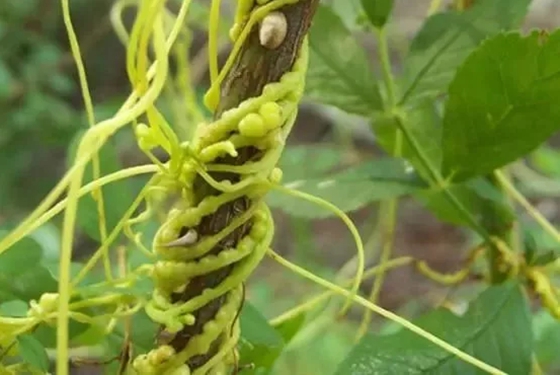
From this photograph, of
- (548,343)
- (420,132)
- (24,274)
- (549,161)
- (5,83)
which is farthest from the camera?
(5,83)

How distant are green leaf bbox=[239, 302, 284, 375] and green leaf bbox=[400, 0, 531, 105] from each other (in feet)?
0.48

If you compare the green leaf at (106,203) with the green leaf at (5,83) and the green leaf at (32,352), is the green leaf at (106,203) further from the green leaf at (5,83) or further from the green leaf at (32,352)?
the green leaf at (5,83)

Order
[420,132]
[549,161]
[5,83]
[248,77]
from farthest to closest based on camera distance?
[5,83]
[549,161]
[420,132]
[248,77]

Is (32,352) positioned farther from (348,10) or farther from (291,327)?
(348,10)

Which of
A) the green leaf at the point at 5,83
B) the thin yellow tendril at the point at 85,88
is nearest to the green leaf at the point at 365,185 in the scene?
the thin yellow tendril at the point at 85,88

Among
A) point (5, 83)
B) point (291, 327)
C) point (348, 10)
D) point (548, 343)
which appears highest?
point (348, 10)

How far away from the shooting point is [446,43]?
51 cm

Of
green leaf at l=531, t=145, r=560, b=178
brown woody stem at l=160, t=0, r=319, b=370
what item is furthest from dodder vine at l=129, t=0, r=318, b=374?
green leaf at l=531, t=145, r=560, b=178

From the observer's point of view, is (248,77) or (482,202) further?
(482,202)

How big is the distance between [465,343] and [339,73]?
0.50 ft

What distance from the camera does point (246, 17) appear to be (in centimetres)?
35

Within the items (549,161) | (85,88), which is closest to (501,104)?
Result: (85,88)

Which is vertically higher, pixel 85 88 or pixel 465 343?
pixel 85 88

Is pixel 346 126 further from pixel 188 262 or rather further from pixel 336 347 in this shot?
pixel 188 262
